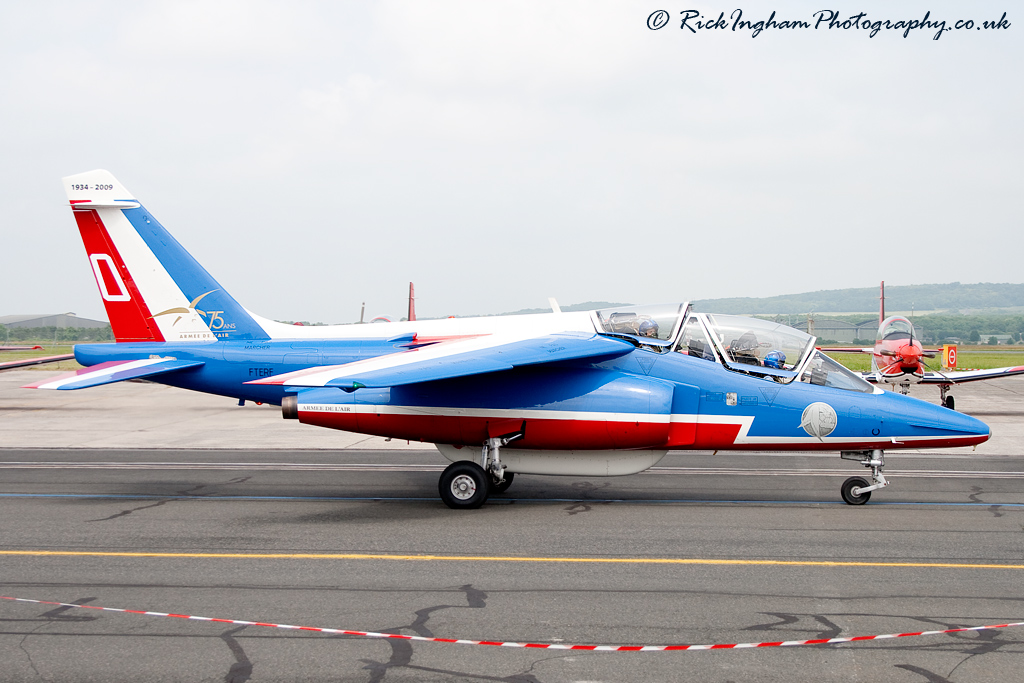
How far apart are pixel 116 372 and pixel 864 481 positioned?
11.5 meters

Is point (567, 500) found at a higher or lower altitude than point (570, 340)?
lower

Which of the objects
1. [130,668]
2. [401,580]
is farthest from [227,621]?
[401,580]

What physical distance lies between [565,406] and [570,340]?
921mm

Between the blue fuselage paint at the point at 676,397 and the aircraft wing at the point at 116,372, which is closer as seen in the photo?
the blue fuselage paint at the point at 676,397

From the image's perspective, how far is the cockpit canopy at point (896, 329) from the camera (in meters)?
28.4

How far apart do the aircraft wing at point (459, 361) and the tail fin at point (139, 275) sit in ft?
14.4

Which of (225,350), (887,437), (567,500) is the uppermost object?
(225,350)

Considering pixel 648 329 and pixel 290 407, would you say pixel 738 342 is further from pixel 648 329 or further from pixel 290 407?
pixel 290 407

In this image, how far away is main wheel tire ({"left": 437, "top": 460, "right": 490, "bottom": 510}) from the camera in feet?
36.9

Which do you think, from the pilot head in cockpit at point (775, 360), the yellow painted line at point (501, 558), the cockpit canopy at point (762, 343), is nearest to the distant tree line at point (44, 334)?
the yellow painted line at point (501, 558)

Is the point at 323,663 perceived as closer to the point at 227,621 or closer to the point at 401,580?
the point at 227,621

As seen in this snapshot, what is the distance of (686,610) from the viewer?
6914mm

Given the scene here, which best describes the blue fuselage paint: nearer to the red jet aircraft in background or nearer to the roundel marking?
the roundel marking

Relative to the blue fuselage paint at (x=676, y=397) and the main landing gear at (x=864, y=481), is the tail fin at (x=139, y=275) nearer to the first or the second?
the blue fuselage paint at (x=676, y=397)
